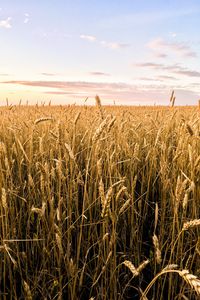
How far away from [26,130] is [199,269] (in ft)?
6.04

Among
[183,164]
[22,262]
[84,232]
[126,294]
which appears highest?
[183,164]

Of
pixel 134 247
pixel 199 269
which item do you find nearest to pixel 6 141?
pixel 134 247

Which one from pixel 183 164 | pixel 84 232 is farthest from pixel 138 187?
pixel 84 232

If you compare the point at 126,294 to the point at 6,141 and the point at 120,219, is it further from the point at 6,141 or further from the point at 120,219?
the point at 6,141

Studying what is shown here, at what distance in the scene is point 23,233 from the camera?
77.4 inches

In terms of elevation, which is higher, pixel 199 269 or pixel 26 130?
pixel 26 130

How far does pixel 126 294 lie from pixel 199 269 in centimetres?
34

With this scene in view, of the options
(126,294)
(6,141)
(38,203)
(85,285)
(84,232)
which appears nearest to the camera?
(85,285)

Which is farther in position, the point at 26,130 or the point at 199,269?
the point at 26,130

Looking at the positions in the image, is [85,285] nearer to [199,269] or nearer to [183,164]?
[199,269]

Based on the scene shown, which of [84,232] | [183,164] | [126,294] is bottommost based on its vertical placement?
[126,294]

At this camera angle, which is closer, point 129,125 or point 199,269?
point 199,269

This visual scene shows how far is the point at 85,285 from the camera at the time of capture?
1.61 metres

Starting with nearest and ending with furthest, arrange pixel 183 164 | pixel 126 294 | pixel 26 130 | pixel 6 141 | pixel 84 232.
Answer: pixel 126 294 < pixel 84 232 < pixel 183 164 < pixel 6 141 < pixel 26 130
